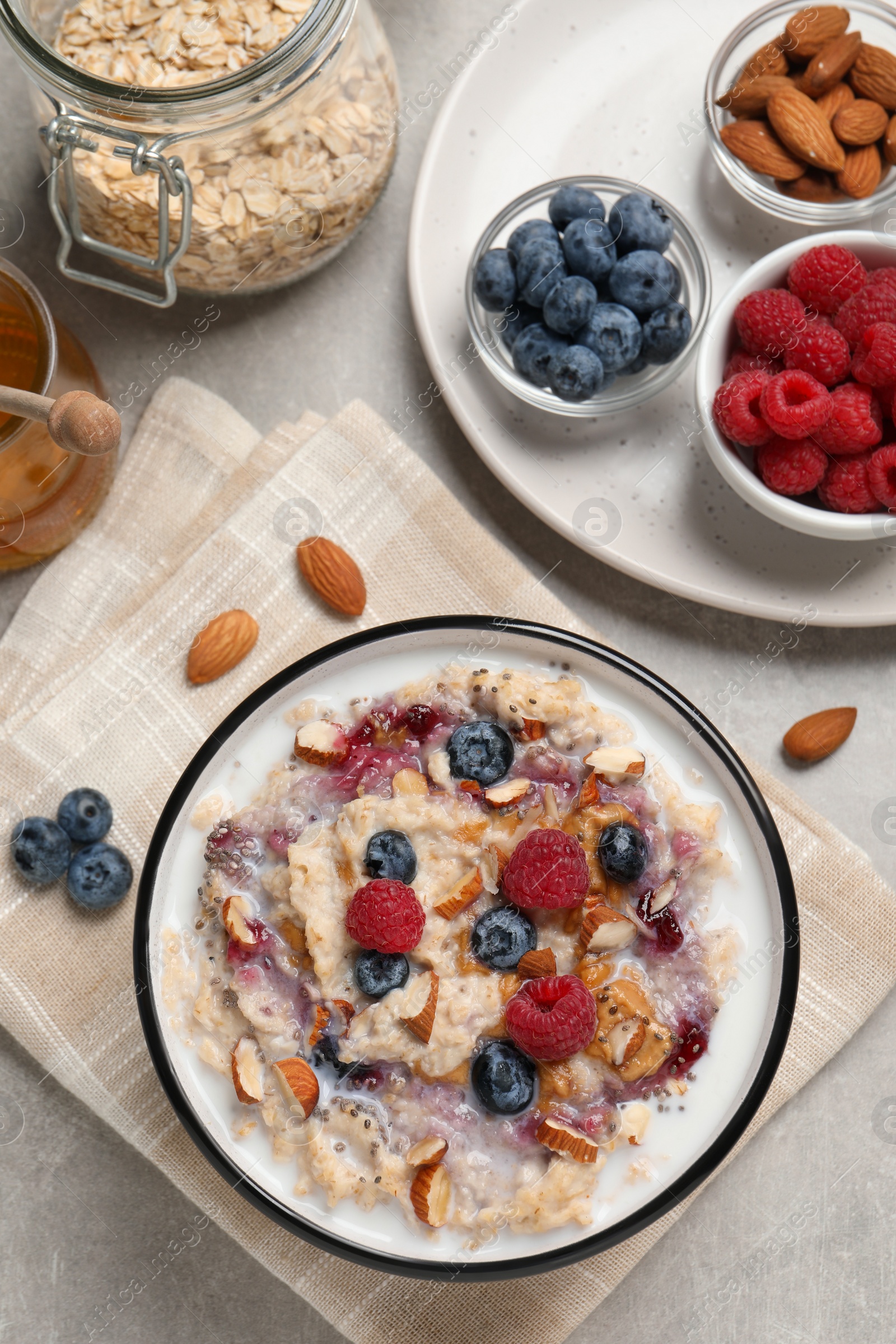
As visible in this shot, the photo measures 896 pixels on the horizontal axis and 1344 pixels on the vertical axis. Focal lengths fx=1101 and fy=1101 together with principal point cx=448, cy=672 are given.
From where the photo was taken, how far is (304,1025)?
4.43ft

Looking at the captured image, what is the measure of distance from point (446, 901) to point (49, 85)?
1238 mm

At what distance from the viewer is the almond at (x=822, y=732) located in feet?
6.01

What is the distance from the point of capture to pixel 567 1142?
1296 millimetres

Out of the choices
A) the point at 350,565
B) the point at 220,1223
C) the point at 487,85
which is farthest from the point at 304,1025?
the point at 487,85

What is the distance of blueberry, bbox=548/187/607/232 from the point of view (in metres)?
1.75

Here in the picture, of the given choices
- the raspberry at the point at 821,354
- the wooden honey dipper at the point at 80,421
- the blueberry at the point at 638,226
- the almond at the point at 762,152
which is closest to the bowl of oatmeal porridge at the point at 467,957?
the wooden honey dipper at the point at 80,421

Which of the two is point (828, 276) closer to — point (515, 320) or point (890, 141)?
point (890, 141)

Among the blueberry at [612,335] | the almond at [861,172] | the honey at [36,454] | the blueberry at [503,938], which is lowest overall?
the blueberry at [503,938]

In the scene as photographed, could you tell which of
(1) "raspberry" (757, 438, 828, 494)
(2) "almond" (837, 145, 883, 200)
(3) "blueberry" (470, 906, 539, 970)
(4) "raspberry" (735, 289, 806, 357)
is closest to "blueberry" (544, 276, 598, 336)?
(4) "raspberry" (735, 289, 806, 357)

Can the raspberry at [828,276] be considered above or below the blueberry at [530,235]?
below

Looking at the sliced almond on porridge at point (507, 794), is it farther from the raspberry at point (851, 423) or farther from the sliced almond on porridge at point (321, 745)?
the raspberry at point (851, 423)

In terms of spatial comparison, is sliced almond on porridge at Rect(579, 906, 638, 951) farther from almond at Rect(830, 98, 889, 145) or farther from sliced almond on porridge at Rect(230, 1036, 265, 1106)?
almond at Rect(830, 98, 889, 145)

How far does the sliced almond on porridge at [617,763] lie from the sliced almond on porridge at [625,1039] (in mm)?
296

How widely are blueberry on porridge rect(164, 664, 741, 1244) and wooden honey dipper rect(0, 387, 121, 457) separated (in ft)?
1.47
